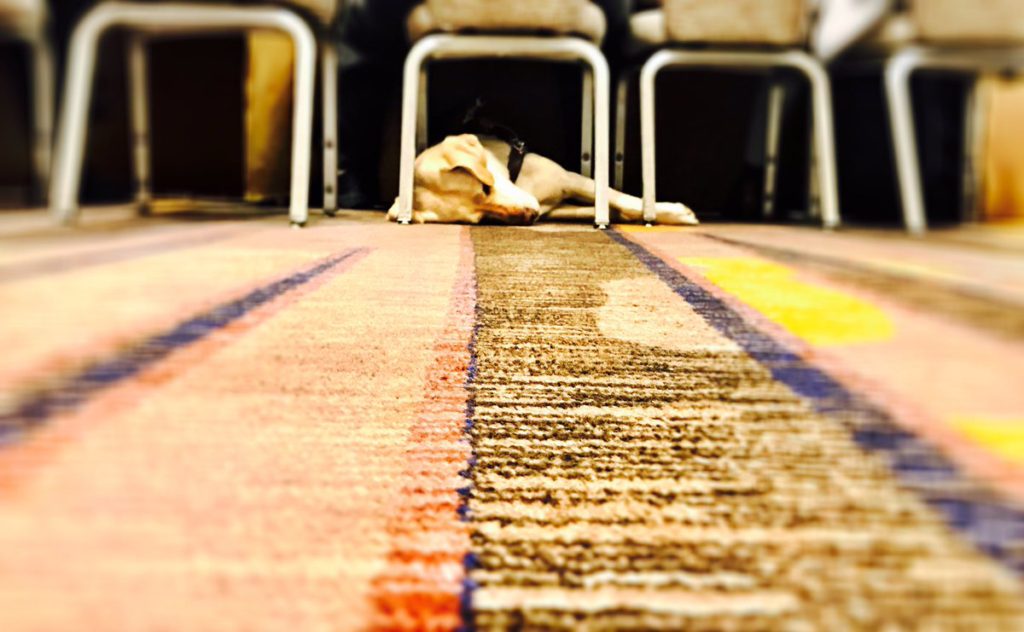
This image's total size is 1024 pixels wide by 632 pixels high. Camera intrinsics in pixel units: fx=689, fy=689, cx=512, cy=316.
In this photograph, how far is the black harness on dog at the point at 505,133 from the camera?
920mm

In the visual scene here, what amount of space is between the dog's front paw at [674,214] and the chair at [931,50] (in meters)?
0.22

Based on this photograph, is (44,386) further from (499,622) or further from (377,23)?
(377,23)

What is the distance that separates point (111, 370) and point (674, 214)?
0.68 meters

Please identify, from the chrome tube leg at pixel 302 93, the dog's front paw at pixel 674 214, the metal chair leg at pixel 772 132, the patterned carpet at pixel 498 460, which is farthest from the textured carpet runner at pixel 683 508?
the metal chair leg at pixel 772 132

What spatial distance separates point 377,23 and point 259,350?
1037 millimetres

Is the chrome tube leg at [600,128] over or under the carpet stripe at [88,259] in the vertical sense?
over

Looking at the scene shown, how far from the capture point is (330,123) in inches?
40.6

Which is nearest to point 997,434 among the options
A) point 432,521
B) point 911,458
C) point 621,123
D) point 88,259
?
point 911,458

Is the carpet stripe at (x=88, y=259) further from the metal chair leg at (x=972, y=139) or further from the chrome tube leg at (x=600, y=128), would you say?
the metal chair leg at (x=972, y=139)

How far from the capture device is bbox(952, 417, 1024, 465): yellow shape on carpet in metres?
0.15

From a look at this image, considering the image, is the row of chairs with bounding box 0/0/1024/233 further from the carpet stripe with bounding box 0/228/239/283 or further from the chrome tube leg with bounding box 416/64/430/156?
the carpet stripe with bounding box 0/228/239/283

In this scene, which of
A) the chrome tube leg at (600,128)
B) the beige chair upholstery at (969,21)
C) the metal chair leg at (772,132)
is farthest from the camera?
the metal chair leg at (772,132)

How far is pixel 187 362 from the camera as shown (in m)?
0.18

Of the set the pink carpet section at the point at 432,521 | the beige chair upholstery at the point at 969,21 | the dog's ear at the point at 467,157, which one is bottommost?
the pink carpet section at the point at 432,521
